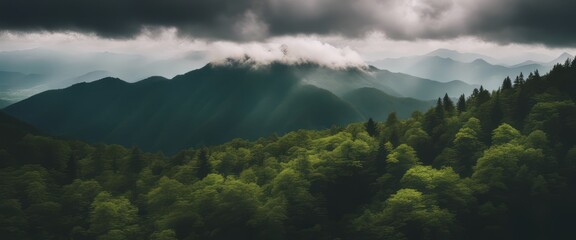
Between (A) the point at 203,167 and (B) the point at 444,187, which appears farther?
(A) the point at 203,167

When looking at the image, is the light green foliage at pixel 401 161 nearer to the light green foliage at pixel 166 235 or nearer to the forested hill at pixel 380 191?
the forested hill at pixel 380 191

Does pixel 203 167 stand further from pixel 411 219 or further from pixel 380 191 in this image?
pixel 411 219

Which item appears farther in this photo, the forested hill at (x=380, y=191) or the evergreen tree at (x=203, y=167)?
the evergreen tree at (x=203, y=167)

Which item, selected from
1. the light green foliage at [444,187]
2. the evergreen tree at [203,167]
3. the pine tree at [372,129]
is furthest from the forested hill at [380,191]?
the pine tree at [372,129]

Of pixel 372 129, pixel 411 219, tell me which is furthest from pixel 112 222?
pixel 372 129

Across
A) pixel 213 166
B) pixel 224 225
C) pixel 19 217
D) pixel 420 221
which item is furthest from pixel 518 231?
pixel 19 217

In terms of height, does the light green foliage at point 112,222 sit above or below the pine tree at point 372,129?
below

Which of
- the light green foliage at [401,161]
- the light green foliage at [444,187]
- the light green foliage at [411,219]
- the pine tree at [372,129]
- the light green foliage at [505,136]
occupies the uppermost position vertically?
the pine tree at [372,129]

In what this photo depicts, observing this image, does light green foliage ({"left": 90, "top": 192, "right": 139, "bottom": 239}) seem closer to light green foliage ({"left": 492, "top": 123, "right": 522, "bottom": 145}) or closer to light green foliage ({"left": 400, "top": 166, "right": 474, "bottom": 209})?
light green foliage ({"left": 400, "top": 166, "right": 474, "bottom": 209})

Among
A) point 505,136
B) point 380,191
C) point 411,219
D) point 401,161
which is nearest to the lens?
point 411,219

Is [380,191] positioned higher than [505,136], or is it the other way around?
[505,136]

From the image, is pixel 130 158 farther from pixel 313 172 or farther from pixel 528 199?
pixel 528 199
